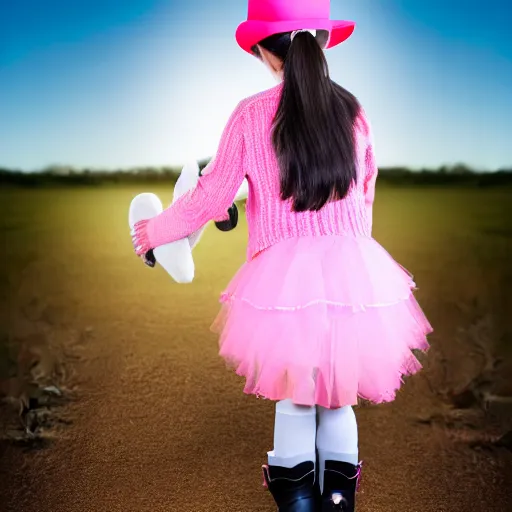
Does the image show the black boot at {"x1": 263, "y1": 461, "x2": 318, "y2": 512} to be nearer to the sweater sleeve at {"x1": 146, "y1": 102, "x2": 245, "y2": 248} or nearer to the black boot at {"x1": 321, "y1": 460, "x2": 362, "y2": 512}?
the black boot at {"x1": 321, "y1": 460, "x2": 362, "y2": 512}

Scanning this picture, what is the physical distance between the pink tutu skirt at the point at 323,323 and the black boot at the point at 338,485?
155 millimetres

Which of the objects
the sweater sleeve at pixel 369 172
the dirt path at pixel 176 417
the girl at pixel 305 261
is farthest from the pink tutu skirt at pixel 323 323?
the dirt path at pixel 176 417

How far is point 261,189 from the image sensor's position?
4.19ft

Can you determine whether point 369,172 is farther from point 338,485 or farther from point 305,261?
point 338,485

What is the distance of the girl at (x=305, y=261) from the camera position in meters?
1.23

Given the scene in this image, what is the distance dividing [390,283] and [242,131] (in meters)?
0.39

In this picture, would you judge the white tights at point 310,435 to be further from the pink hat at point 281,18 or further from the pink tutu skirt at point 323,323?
the pink hat at point 281,18

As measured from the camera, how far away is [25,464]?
1938 millimetres

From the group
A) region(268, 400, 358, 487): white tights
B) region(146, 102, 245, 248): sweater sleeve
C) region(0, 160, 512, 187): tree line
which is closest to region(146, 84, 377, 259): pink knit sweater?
region(146, 102, 245, 248): sweater sleeve

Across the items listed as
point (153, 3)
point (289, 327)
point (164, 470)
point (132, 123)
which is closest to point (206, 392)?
point (164, 470)

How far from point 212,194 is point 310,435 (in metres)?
0.50

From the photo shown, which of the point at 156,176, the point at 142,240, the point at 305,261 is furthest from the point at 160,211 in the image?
the point at 156,176

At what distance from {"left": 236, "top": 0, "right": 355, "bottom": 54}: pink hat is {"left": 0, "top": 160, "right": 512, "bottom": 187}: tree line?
123 centimetres

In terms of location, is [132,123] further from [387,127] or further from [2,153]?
[387,127]
